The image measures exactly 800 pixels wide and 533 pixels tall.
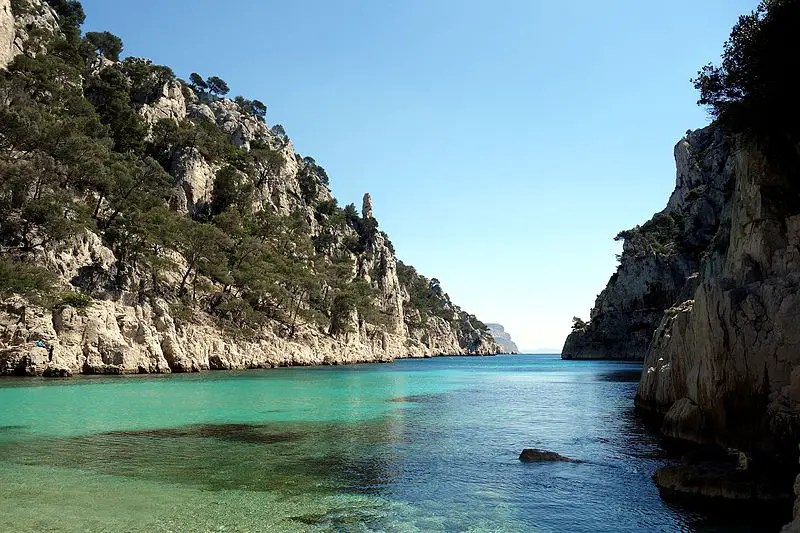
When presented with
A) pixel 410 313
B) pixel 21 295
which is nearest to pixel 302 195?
pixel 410 313

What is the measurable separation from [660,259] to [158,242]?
254ft

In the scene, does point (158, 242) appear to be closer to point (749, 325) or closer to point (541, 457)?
point (541, 457)

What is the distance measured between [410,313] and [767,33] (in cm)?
14034

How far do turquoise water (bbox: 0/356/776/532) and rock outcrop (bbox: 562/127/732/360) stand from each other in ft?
196

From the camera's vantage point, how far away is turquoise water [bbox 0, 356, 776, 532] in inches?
361

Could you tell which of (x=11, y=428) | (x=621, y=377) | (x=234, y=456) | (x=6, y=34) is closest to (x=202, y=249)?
(x=6, y=34)

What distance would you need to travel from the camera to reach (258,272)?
6806cm

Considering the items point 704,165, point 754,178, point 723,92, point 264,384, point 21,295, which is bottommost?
point 264,384

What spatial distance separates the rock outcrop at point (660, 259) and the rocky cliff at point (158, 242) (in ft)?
151

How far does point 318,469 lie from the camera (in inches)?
501

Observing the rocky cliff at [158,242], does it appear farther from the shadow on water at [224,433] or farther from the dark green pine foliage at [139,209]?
the shadow on water at [224,433]

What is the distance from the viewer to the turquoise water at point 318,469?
9.18m

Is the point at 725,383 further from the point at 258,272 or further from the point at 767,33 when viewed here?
the point at 258,272

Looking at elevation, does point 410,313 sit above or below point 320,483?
above
